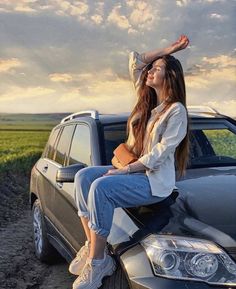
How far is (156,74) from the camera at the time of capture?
3.47 metres

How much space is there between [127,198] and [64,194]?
1.48 m

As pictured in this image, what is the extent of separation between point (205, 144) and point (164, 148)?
162 centimetres

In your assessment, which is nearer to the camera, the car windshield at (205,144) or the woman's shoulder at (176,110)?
the woman's shoulder at (176,110)

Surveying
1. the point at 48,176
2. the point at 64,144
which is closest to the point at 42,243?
the point at 48,176

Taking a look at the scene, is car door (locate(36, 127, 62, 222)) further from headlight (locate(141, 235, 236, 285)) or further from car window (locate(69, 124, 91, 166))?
headlight (locate(141, 235, 236, 285))

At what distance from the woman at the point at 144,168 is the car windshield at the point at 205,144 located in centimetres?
69

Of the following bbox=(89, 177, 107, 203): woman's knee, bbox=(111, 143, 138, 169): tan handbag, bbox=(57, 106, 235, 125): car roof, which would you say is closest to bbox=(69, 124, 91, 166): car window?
bbox=(57, 106, 235, 125): car roof

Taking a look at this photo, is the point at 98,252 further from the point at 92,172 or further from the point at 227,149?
the point at 227,149

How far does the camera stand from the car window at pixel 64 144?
17.3 ft

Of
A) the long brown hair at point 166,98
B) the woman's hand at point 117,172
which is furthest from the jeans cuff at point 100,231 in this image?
the long brown hair at point 166,98

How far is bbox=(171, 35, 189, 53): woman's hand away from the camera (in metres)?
3.51

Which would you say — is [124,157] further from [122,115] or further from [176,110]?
[122,115]

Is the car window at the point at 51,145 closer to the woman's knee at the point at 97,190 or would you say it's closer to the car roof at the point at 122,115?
the car roof at the point at 122,115

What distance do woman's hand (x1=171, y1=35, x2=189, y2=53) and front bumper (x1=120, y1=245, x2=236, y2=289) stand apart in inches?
53.4
